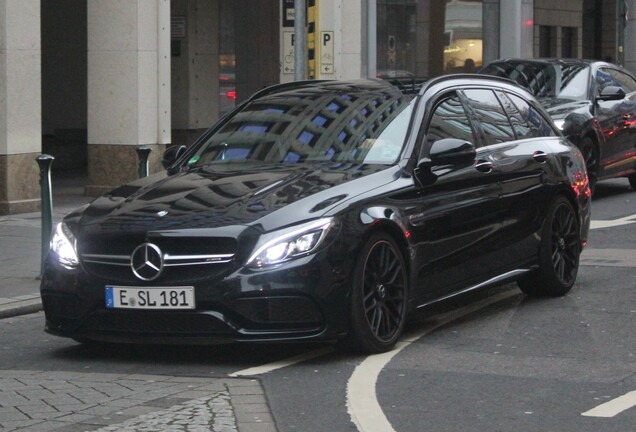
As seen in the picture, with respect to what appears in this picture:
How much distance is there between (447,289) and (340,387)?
1.78m

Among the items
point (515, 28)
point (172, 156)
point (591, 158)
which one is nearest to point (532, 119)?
point (172, 156)

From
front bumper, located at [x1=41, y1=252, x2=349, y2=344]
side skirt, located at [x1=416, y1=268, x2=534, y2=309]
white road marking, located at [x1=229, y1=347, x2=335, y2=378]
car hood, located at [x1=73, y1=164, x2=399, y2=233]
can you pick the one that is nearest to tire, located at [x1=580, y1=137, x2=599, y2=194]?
side skirt, located at [x1=416, y1=268, x2=534, y2=309]

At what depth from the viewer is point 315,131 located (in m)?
9.05

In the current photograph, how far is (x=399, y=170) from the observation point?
864cm

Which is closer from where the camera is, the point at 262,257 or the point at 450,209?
the point at 262,257

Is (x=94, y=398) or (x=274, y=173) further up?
(x=274, y=173)

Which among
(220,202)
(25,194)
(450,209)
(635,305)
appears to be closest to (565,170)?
(635,305)

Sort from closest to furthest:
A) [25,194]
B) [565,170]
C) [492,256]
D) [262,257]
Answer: [262,257], [492,256], [565,170], [25,194]

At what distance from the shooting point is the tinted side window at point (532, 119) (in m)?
10.4

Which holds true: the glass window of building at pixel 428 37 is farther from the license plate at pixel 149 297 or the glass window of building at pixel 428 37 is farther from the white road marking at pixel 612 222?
the license plate at pixel 149 297

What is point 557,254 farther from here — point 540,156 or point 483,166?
point 483,166

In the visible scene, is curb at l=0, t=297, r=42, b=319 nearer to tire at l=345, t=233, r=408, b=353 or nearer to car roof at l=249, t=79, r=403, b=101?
car roof at l=249, t=79, r=403, b=101

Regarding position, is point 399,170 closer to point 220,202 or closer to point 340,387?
point 220,202

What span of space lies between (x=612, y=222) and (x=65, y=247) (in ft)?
27.9
